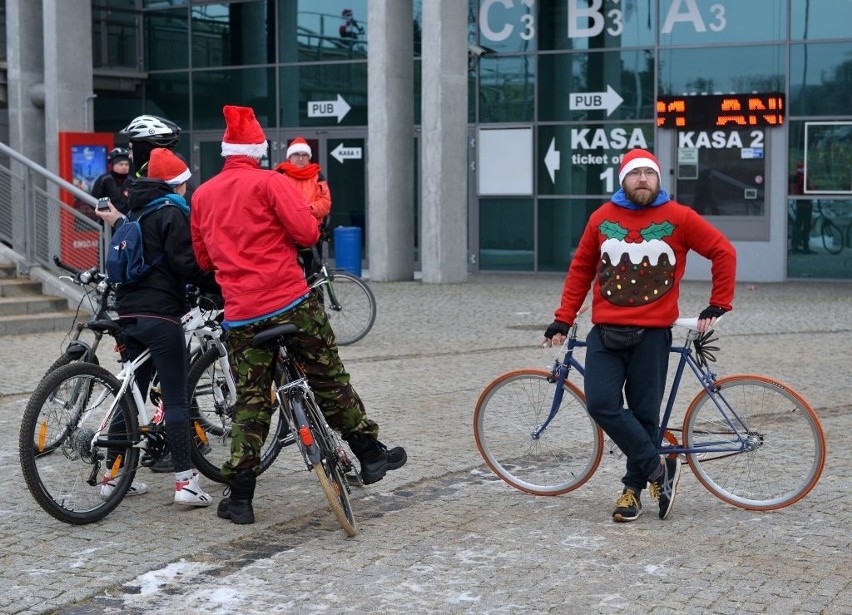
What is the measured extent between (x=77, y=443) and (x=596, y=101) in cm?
1645

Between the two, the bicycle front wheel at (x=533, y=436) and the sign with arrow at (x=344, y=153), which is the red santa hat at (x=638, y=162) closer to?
the bicycle front wheel at (x=533, y=436)

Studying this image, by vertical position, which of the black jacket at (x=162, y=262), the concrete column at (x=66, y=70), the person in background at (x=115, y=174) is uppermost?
the concrete column at (x=66, y=70)

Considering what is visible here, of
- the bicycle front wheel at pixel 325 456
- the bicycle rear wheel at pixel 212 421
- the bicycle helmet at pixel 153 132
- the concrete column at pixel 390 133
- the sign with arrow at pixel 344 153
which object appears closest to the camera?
the bicycle front wheel at pixel 325 456

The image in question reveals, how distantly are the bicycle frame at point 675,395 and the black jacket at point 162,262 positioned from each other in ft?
5.61

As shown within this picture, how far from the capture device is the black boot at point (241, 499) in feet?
20.9

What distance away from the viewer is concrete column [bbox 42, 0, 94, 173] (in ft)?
76.4

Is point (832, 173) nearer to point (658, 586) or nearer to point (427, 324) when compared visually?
point (427, 324)

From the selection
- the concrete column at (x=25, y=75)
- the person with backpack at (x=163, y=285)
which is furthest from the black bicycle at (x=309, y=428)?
the concrete column at (x=25, y=75)

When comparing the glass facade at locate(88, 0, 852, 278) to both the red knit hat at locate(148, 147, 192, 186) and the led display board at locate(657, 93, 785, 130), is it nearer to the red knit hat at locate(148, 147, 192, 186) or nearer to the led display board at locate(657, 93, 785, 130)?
the led display board at locate(657, 93, 785, 130)

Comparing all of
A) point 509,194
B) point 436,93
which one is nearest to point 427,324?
point 436,93

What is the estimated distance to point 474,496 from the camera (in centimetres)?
691

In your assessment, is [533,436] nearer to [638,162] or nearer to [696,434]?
[696,434]

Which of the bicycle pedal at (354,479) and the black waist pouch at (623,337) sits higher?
the black waist pouch at (623,337)

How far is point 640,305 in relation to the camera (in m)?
6.36
